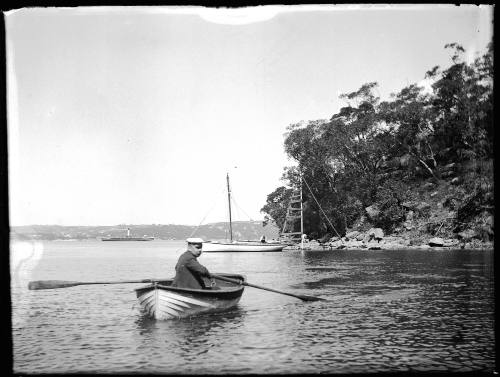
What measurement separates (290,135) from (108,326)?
52.8 m

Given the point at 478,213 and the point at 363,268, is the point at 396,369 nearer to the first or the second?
the point at 363,268

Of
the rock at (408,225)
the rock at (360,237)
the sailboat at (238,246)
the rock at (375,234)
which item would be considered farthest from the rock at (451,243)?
the sailboat at (238,246)

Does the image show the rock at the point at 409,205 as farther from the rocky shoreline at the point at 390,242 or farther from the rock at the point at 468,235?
the rock at the point at 468,235

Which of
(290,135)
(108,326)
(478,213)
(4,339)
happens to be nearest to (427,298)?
(108,326)

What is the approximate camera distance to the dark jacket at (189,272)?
1495cm

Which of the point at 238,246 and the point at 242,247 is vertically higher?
the point at 238,246

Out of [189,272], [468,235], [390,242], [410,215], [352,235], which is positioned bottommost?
[390,242]

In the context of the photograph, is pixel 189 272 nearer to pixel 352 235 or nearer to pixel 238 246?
pixel 238 246

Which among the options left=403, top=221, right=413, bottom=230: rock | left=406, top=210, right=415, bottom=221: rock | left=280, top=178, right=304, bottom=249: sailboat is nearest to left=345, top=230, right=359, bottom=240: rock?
left=403, top=221, right=413, bottom=230: rock

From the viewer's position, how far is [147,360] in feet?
36.9

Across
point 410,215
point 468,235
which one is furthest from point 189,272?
point 410,215

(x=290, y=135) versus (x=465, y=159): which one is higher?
(x=290, y=135)

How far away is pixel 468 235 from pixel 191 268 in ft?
137

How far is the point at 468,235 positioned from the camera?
164 feet
